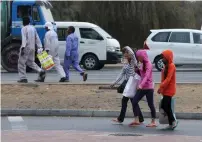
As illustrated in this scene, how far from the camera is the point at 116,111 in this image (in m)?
12.1

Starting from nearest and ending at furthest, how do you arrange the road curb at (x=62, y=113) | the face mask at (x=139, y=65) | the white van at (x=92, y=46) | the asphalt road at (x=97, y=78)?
the face mask at (x=139, y=65), the road curb at (x=62, y=113), the asphalt road at (x=97, y=78), the white van at (x=92, y=46)

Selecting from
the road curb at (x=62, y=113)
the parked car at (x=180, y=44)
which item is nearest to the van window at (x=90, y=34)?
the parked car at (x=180, y=44)

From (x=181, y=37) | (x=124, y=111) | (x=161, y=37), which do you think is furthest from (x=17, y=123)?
(x=181, y=37)

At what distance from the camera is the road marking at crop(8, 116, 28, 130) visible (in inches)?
416

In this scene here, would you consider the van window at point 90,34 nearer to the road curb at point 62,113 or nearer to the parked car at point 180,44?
the parked car at point 180,44

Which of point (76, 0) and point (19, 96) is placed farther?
point (76, 0)

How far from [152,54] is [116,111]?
1179cm

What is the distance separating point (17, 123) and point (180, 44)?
13.8 m

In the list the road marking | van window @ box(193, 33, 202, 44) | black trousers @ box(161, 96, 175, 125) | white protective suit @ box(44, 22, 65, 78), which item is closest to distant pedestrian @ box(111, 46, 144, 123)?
black trousers @ box(161, 96, 175, 125)

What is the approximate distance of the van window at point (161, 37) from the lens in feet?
78.2

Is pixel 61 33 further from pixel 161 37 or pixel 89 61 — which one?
pixel 161 37

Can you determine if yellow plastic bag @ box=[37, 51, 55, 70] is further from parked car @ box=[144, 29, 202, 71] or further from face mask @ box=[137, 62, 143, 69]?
parked car @ box=[144, 29, 202, 71]

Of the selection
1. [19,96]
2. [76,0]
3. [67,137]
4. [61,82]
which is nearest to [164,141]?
[67,137]

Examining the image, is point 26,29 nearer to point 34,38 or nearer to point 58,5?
point 34,38
